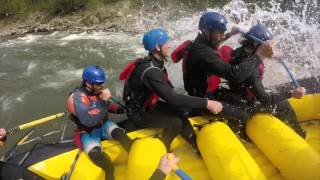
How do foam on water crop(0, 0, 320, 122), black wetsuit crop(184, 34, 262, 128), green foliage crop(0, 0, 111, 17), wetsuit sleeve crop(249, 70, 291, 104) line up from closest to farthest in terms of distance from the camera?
black wetsuit crop(184, 34, 262, 128) → wetsuit sleeve crop(249, 70, 291, 104) → foam on water crop(0, 0, 320, 122) → green foliage crop(0, 0, 111, 17)

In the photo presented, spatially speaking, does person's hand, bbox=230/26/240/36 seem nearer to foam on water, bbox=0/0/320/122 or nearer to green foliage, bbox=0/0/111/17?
foam on water, bbox=0/0/320/122

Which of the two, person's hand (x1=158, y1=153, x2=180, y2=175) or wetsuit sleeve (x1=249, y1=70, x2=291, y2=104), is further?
wetsuit sleeve (x1=249, y1=70, x2=291, y2=104)

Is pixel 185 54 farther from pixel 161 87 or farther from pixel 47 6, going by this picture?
pixel 47 6

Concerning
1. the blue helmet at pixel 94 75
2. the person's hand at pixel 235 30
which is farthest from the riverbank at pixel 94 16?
the blue helmet at pixel 94 75

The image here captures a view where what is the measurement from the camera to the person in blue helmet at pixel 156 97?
3670 mm

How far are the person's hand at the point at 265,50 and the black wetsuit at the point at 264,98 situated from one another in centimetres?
16

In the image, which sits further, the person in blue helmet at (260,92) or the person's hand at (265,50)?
the person in blue helmet at (260,92)

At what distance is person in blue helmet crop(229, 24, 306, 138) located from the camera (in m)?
4.04

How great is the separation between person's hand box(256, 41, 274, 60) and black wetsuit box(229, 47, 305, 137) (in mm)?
155

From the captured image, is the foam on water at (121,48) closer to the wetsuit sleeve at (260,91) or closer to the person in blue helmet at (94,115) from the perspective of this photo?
the wetsuit sleeve at (260,91)

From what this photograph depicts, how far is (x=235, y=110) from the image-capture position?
407 centimetres

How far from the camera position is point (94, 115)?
3.87 m

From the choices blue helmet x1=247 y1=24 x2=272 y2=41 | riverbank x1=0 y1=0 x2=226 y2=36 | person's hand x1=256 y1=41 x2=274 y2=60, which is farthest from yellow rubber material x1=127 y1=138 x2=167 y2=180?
riverbank x1=0 y1=0 x2=226 y2=36

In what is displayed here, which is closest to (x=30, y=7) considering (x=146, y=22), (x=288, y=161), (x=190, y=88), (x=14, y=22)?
(x=14, y=22)
